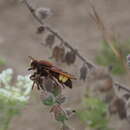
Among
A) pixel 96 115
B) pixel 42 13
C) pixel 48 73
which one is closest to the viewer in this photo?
pixel 48 73

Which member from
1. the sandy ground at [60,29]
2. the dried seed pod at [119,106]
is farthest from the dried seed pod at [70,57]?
the sandy ground at [60,29]

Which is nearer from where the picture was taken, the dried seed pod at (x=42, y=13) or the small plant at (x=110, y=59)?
the dried seed pod at (x=42, y=13)

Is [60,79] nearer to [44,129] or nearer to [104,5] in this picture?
[44,129]

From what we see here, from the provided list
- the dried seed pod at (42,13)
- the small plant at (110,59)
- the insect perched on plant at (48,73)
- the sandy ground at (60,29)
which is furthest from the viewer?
the sandy ground at (60,29)

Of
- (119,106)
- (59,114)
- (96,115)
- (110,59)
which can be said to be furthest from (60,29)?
(59,114)

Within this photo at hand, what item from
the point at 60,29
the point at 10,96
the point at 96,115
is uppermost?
the point at 60,29

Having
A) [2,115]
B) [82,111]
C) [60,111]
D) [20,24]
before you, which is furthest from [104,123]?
[20,24]

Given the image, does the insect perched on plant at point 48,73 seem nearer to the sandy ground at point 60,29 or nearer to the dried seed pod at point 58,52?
the dried seed pod at point 58,52

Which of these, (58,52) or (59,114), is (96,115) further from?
(59,114)
